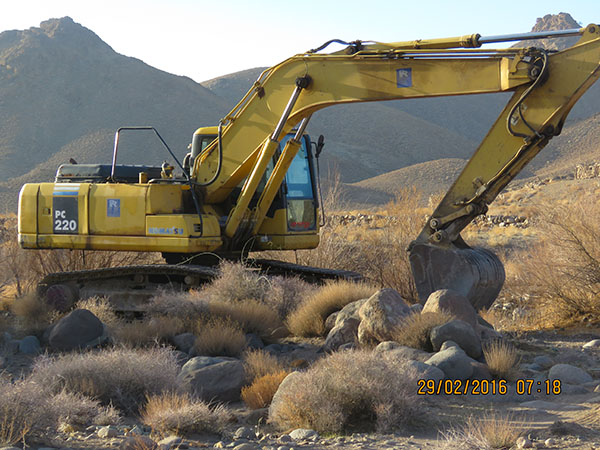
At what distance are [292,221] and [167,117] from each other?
79.0 m

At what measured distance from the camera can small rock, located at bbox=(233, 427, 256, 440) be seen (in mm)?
6703

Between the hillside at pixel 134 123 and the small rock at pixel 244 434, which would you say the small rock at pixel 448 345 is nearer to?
the small rock at pixel 244 434

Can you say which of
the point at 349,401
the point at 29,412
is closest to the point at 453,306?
the point at 349,401

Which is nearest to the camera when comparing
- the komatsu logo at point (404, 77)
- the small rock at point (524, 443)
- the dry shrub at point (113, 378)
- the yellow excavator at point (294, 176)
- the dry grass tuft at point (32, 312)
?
the small rock at point (524, 443)

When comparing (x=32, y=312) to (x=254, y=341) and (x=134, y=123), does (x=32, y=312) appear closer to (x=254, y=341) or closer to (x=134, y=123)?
(x=254, y=341)

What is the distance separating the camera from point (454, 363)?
324 inches

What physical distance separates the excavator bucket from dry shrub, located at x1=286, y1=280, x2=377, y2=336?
88 centimetres

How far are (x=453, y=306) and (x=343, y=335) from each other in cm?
140

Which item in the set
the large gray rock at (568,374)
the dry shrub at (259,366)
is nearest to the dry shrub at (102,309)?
the dry shrub at (259,366)

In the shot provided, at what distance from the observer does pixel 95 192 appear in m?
13.4

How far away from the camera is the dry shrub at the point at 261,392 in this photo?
7602 mm

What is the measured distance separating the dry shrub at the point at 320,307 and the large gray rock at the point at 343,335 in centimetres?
98
